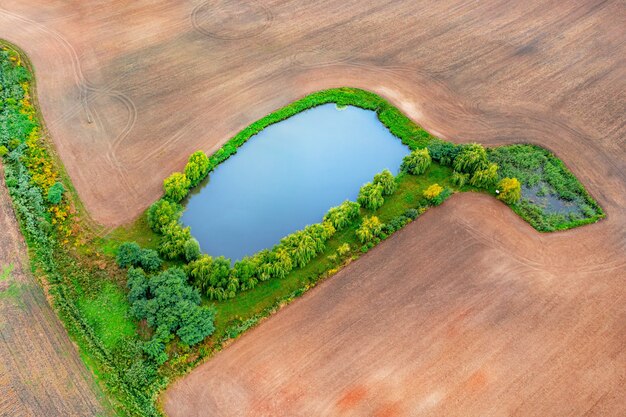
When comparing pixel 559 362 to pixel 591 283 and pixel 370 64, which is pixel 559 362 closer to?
pixel 591 283

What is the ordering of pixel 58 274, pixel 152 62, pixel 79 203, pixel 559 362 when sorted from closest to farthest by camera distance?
pixel 559 362 < pixel 58 274 < pixel 79 203 < pixel 152 62

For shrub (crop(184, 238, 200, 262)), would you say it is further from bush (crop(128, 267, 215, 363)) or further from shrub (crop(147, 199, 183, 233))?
shrub (crop(147, 199, 183, 233))

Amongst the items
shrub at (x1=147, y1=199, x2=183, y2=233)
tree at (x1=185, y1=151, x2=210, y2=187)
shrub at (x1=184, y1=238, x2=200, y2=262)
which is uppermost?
tree at (x1=185, y1=151, x2=210, y2=187)

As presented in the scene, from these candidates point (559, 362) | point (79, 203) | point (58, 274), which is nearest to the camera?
point (559, 362)

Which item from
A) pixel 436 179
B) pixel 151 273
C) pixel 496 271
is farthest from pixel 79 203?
pixel 496 271

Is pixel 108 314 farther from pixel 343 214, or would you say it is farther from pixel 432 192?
pixel 432 192

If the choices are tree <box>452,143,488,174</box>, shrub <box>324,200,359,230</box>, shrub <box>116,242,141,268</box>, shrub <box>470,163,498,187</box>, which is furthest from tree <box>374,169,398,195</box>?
shrub <box>116,242,141,268</box>

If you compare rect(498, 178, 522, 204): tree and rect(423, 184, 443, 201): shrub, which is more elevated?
rect(423, 184, 443, 201): shrub
